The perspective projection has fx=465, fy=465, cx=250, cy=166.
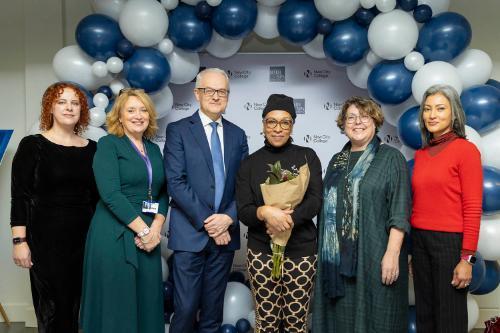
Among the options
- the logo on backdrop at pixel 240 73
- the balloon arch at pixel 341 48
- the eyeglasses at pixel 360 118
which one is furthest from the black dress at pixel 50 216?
the logo on backdrop at pixel 240 73

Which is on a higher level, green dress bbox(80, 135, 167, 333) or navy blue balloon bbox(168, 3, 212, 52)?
navy blue balloon bbox(168, 3, 212, 52)

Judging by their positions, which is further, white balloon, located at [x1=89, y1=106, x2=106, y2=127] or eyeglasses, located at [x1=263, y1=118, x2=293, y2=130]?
white balloon, located at [x1=89, y1=106, x2=106, y2=127]

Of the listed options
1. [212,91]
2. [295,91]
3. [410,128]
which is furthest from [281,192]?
[295,91]

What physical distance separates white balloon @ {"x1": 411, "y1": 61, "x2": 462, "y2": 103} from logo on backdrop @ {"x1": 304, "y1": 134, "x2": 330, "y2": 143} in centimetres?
92

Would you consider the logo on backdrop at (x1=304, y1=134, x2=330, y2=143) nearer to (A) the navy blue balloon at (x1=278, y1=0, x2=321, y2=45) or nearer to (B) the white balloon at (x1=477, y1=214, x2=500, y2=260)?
(A) the navy blue balloon at (x1=278, y1=0, x2=321, y2=45)

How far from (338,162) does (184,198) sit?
0.75 metres

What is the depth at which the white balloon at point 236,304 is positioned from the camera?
2887mm

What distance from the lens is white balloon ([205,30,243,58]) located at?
298 centimetres

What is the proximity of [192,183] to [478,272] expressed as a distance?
1636 millimetres

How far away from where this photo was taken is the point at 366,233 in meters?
2.06

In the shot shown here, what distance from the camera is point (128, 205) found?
2.11 metres

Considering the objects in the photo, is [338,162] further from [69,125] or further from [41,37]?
[41,37]

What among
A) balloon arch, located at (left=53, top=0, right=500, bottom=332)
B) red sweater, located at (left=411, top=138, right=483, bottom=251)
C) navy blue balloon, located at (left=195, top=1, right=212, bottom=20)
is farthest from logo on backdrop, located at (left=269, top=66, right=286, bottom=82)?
red sweater, located at (left=411, top=138, right=483, bottom=251)

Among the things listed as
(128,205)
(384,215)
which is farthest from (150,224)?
(384,215)
